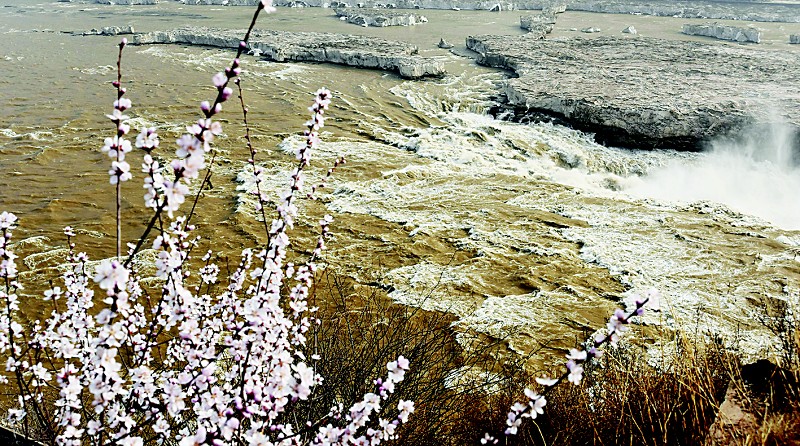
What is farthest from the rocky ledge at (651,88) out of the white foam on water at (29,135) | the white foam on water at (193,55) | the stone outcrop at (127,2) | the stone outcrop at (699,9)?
the stone outcrop at (127,2)

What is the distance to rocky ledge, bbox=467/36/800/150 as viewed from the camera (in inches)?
498

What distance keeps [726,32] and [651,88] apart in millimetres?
12013

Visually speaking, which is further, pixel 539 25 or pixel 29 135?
pixel 539 25

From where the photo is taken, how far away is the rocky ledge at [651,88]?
12641 millimetres

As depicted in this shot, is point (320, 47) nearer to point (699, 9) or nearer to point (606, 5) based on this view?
point (606, 5)

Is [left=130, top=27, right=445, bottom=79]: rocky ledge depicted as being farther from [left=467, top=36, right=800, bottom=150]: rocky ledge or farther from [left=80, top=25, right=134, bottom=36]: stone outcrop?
[left=467, top=36, right=800, bottom=150]: rocky ledge

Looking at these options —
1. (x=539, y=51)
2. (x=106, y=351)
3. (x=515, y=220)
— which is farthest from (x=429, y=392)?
(x=539, y=51)

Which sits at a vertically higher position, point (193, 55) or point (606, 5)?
point (606, 5)

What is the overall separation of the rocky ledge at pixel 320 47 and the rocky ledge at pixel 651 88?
2685 mm

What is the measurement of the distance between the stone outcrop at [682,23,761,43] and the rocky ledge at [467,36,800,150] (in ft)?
9.54

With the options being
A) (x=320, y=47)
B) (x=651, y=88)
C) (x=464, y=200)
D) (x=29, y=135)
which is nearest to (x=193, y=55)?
(x=320, y=47)

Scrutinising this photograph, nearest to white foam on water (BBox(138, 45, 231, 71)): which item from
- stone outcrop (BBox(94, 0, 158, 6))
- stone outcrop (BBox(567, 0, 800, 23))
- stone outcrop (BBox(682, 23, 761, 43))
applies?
stone outcrop (BBox(94, 0, 158, 6))

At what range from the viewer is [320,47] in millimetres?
20031

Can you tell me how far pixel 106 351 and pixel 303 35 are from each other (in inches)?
871
